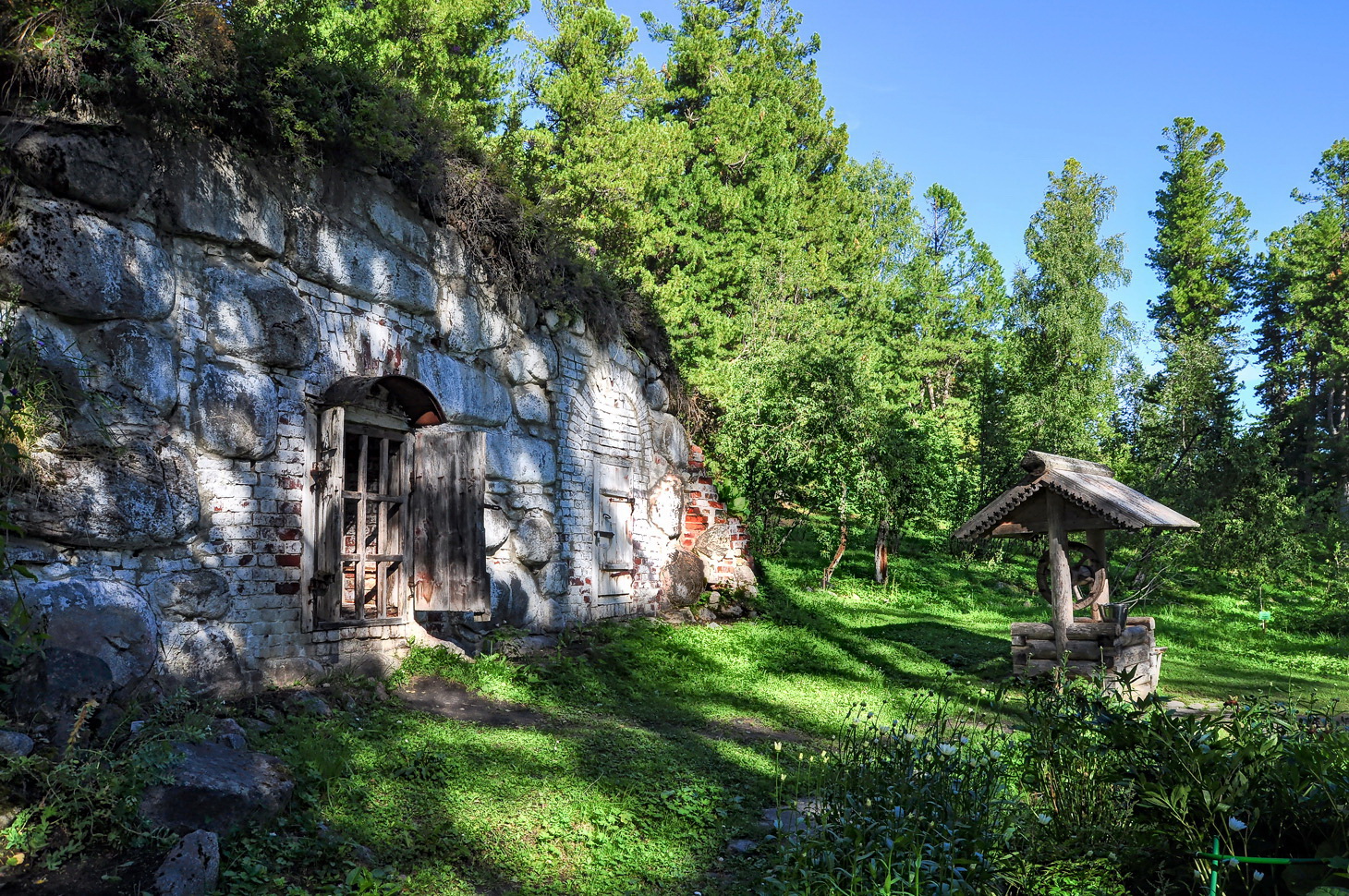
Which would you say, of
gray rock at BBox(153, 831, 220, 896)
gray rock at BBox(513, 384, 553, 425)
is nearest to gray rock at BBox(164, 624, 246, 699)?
gray rock at BBox(153, 831, 220, 896)

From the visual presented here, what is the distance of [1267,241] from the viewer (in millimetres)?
29312

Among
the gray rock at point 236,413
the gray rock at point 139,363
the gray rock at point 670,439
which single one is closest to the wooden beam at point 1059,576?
the gray rock at point 670,439

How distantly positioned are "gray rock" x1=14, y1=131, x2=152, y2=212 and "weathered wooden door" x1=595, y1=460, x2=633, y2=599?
240 inches

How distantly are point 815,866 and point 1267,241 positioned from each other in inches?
1288

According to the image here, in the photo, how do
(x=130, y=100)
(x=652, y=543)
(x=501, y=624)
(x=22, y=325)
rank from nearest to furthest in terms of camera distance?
A: 1. (x=22, y=325)
2. (x=130, y=100)
3. (x=501, y=624)
4. (x=652, y=543)

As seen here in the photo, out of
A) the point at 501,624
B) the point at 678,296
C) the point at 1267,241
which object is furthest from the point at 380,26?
the point at 1267,241

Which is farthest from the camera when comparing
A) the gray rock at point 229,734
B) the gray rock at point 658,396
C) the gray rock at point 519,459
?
the gray rock at point 658,396

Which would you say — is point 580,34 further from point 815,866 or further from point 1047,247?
point 815,866

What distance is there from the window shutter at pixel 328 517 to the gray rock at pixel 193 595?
2.52ft

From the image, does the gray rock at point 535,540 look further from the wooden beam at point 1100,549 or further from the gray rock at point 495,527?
the wooden beam at point 1100,549

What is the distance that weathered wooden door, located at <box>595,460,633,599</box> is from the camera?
36.0 ft

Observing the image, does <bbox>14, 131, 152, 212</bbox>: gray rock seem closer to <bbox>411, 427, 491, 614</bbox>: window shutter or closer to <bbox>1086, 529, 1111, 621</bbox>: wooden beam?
<bbox>411, 427, 491, 614</bbox>: window shutter

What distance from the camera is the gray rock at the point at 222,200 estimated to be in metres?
6.32

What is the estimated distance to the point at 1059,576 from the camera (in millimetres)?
9523
